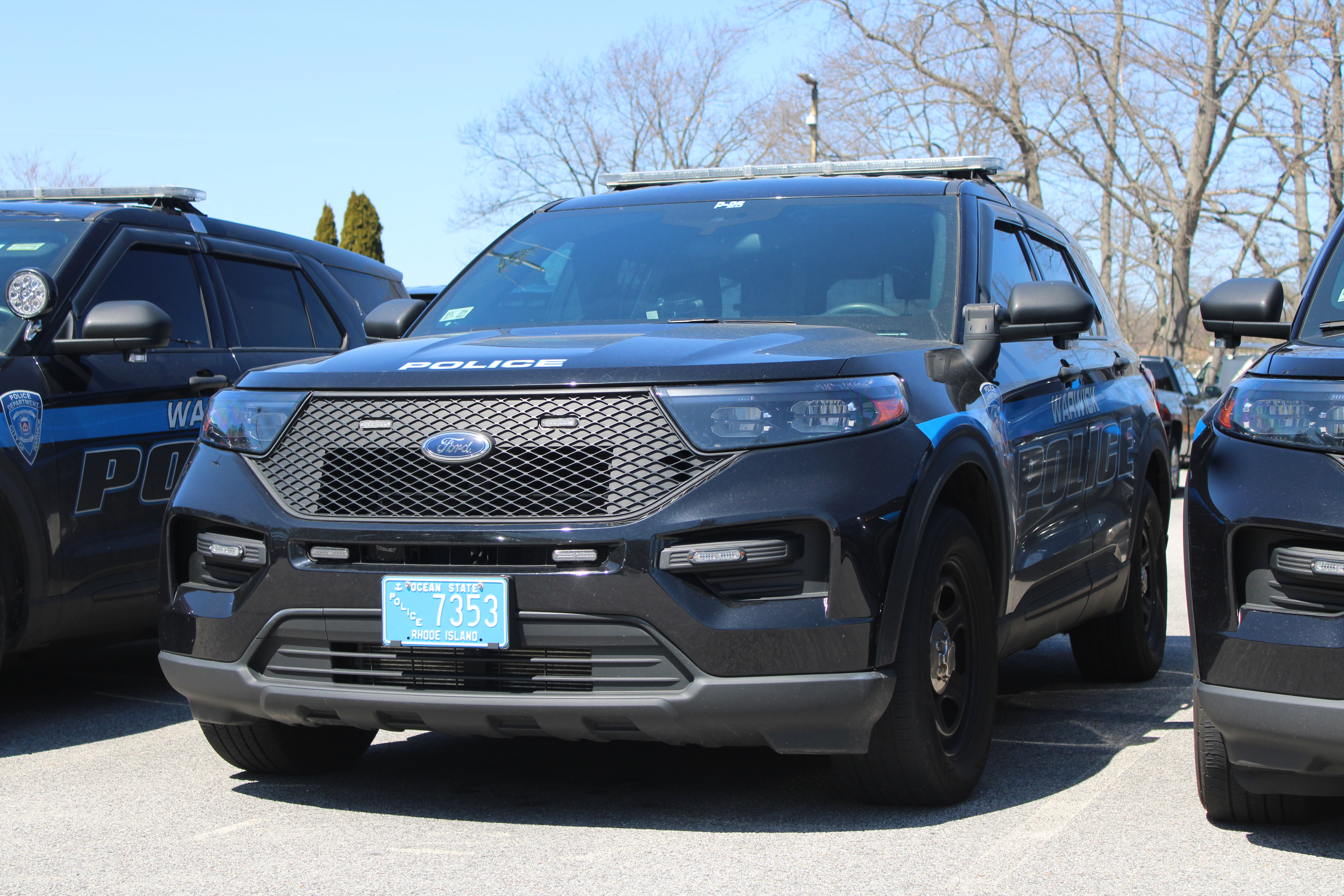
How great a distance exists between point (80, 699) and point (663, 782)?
2.90 metres

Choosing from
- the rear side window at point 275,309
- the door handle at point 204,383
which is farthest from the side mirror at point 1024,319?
the rear side window at point 275,309

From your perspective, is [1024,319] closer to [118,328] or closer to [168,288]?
[118,328]

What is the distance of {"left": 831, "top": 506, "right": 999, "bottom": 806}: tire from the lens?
3.89 meters

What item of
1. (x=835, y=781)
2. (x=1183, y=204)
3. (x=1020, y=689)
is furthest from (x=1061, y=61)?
(x=835, y=781)

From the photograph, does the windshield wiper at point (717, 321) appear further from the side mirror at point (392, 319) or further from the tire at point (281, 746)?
the tire at point (281, 746)

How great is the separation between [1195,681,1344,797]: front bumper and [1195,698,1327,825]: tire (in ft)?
0.54

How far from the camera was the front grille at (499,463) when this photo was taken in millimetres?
3713

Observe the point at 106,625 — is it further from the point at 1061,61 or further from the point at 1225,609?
the point at 1061,61

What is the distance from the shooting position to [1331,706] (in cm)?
332

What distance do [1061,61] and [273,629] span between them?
28.2 meters

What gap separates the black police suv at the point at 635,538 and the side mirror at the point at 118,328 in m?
1.32

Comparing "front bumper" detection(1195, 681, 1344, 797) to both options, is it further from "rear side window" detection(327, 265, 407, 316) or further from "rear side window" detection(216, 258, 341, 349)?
"rear side window" detection(327, 265, 407, 316)

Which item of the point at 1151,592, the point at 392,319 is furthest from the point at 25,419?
the point at 1151,592

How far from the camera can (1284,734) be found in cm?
339
